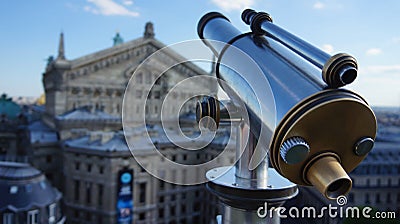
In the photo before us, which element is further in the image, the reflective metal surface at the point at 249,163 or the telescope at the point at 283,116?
the reflective metal surface at the point at 249,163

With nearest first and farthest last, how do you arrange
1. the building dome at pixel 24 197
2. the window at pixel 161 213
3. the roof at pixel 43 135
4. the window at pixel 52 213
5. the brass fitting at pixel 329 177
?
the brass fitting at pixel 329 177 < the building dome at pixel 24 197 < the window at pixel 52 213 < the window at pixel 161 213 < the roof at pixel 43 135

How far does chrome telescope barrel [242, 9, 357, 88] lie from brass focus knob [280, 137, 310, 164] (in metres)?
0.39

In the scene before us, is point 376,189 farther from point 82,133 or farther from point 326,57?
point 326,57

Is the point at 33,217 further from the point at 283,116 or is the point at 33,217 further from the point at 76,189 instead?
the point at 283,116

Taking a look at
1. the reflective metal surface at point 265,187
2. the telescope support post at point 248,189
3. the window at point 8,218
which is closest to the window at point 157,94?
the window at point 8,218

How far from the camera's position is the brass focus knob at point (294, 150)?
1.90m

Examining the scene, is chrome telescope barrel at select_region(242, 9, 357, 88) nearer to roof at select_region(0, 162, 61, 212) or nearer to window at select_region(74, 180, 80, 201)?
roof at select_region(0, 162, 61, 212)

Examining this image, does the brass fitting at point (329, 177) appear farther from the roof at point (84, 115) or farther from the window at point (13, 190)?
the roof at point (84, 115)

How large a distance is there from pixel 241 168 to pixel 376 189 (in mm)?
26114

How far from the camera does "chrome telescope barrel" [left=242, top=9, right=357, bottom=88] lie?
1.98 m

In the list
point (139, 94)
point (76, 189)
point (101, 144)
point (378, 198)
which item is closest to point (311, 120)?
point (101, 144)

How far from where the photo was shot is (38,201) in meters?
18.2

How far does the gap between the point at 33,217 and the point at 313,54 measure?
1888cm

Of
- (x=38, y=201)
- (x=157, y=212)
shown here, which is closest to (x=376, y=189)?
(x=157, y=212)
